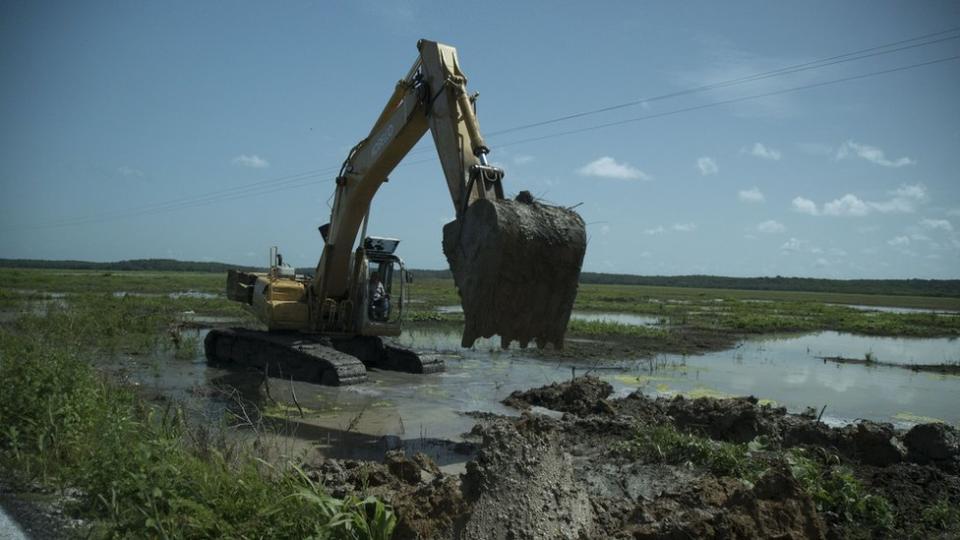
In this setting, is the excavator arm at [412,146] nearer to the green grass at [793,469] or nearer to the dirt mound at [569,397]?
the green grass at [793,469]

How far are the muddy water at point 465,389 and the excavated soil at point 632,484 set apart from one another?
4.37 ft

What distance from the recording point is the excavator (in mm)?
6910

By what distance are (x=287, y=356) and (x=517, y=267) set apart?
24.4 feet

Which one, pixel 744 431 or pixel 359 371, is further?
pixel 359 371

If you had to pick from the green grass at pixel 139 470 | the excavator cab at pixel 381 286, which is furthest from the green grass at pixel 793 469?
the excavator cab at pixel 381 286

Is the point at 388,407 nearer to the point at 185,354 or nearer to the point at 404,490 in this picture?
the point at 404,490

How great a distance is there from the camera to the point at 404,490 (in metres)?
5.30

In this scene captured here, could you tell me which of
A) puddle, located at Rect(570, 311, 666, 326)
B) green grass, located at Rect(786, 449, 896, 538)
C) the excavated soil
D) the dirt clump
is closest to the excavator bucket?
the excavated soil


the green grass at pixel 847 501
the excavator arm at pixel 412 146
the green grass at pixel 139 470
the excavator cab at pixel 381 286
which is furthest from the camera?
the excavator cab at pixel 381 286

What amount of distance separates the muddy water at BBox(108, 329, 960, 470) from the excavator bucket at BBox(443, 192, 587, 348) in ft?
5.50

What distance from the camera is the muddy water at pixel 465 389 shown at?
28.7 feet

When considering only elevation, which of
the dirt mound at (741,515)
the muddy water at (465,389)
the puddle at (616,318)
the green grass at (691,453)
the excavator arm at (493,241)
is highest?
the excavator arm at (493,241)

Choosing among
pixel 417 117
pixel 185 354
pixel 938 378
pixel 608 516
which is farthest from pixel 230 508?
pixel 938 378

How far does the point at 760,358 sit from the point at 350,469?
1489cm
